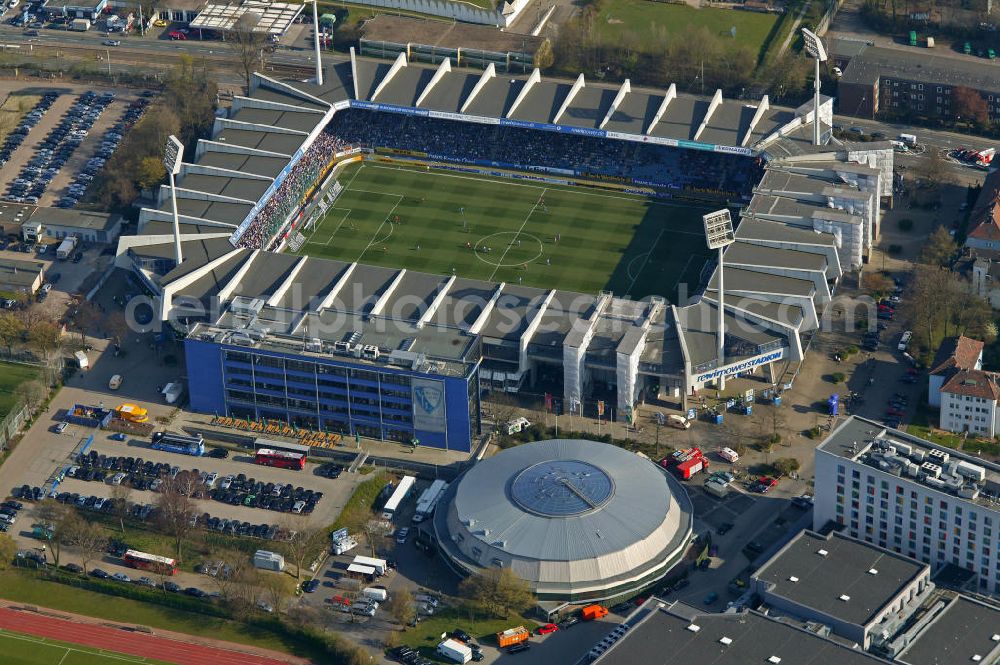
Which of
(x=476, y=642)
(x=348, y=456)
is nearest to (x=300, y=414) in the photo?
(x=348, y=456)

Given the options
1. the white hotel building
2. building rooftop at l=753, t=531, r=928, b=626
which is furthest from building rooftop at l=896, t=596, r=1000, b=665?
the white hotel building

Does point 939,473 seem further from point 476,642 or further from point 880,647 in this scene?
point 476,642

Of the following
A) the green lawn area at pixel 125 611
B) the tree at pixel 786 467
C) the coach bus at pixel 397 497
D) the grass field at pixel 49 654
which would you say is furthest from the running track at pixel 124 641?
the tree at pixel 786 467

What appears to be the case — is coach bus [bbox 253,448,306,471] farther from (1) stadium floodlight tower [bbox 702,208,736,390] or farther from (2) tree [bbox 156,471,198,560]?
(1) stadium floodlight tower [bbox 702,208,736,390]

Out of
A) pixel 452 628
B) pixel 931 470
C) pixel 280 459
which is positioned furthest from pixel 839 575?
pixel 280 459

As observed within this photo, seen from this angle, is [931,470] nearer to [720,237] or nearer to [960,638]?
[960,638]
